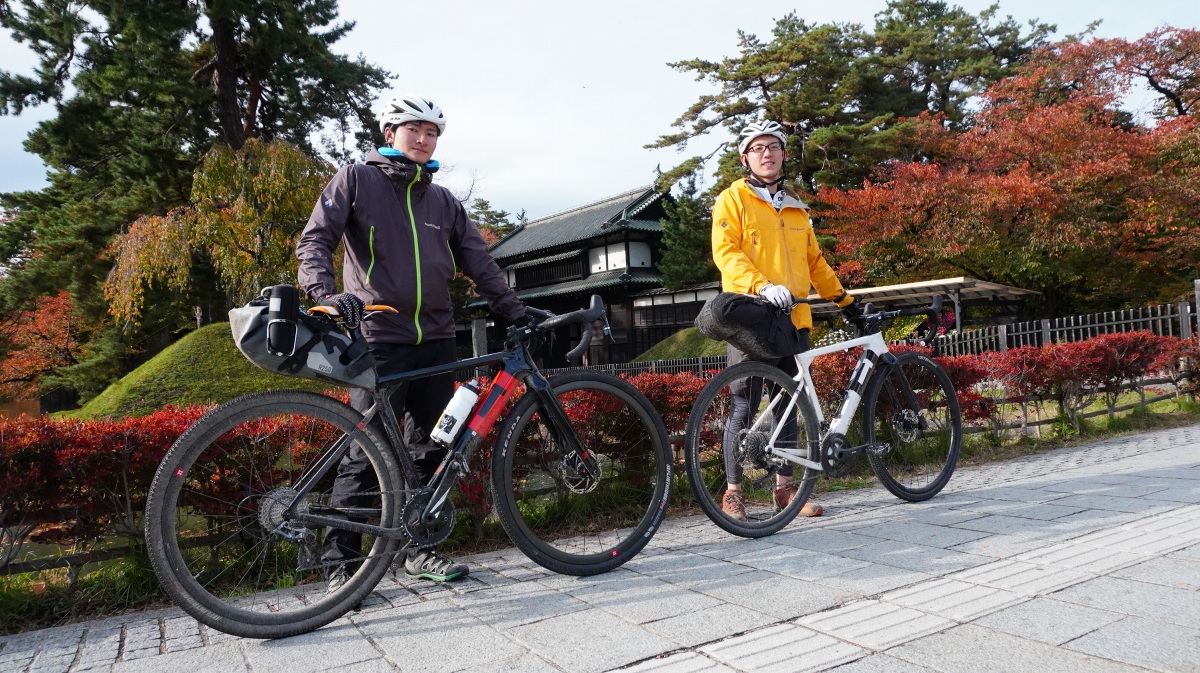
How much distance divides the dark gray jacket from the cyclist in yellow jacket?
3.76 ft

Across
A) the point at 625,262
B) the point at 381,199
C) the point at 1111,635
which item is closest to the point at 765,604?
the point at 1111,635

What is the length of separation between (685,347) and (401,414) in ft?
59.6

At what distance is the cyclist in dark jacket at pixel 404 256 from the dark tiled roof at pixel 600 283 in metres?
22.4

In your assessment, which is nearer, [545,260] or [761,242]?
[761,242]

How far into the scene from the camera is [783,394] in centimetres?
332

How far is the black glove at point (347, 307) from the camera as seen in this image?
7.47ft

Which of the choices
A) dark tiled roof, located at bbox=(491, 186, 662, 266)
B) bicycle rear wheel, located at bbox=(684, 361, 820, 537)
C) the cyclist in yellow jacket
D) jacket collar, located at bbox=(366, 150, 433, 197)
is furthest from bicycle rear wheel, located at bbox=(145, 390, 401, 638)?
dark tiled roof, located at bbox=(491, 186, 662, 266)

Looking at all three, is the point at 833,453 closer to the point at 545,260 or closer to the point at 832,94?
the point at 832,94

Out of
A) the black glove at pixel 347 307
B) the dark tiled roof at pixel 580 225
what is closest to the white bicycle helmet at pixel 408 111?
Answer: the black glove at pixel 347 307

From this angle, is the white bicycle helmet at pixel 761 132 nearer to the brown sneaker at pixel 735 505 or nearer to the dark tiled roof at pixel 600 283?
the brown sneaker at pixel 735 505

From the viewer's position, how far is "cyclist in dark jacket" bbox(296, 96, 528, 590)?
8.72ft

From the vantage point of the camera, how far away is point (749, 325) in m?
3.20

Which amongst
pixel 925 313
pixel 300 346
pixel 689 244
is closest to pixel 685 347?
pixel 689 244

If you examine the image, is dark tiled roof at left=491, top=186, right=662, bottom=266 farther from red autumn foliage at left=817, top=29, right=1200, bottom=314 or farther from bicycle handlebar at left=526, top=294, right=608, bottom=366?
bicycle handlebar at left=526, top=294, right=608, bottom=366
